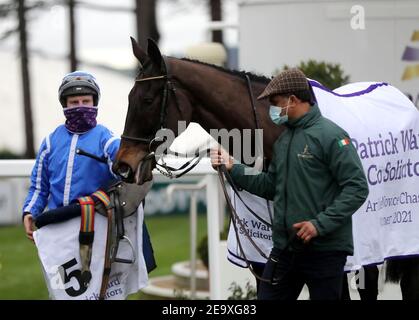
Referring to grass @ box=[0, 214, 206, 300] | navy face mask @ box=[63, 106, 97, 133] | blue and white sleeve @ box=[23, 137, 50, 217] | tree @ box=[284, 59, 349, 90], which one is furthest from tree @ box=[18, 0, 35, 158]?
navy face mask @ box=[63, 106, 97, 133]

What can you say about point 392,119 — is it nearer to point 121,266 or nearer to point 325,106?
point 325,106

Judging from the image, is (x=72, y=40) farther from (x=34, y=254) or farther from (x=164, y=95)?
(x=164, y=95)

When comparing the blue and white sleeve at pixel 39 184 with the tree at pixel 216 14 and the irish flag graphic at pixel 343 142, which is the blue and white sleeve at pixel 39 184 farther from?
the tree at pixel 216 14

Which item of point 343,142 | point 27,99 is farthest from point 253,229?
point 27,99

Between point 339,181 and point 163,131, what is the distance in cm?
111

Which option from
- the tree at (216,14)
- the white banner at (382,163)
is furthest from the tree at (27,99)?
the white banner at (382,163)

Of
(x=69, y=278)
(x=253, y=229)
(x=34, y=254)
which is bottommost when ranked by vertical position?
(x=34, y=254)

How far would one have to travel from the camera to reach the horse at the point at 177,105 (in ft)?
17.4

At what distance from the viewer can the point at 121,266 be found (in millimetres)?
5590

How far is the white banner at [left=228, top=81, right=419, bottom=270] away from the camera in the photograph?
554 cm

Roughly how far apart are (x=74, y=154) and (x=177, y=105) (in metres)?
0.63

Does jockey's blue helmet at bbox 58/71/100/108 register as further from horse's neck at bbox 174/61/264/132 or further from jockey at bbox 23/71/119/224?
horse's neck at bbox 174/61/264/132

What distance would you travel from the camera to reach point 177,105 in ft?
17.7
